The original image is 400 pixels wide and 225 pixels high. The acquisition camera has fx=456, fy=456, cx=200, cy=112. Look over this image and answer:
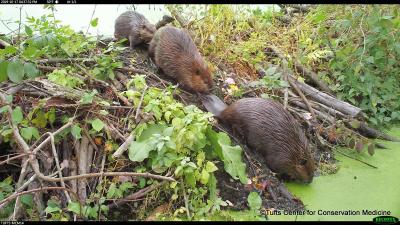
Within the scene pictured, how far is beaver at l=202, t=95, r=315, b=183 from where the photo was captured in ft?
10.9

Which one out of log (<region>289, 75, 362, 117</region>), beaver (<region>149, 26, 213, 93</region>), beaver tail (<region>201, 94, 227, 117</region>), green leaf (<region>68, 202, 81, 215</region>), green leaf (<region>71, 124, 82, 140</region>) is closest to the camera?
green leaf (<region>68, 202, 81, 215</region>)

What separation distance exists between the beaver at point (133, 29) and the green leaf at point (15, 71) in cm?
183

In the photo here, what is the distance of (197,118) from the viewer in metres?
2.92

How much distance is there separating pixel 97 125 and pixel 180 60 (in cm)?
137

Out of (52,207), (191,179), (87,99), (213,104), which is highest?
(87,99)

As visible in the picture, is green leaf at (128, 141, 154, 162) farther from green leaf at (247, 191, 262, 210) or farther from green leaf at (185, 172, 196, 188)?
green leaf at (247, 191, 262, 210)

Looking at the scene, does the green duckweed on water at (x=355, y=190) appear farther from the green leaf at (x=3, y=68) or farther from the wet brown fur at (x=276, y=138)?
the green leaf at (x=3, y=68)

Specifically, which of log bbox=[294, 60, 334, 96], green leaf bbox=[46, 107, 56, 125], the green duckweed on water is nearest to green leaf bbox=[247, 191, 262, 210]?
the green duckweed on water

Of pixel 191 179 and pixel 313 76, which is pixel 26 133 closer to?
pixel 191 179

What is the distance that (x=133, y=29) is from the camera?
447cm

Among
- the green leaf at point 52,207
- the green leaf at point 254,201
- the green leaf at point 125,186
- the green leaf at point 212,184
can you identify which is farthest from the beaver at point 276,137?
the green leaf at point 52,207

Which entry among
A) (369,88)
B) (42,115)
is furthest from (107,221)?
(369,88)

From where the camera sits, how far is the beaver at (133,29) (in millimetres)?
4477

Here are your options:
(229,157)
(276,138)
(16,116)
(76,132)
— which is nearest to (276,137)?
(276,138)
